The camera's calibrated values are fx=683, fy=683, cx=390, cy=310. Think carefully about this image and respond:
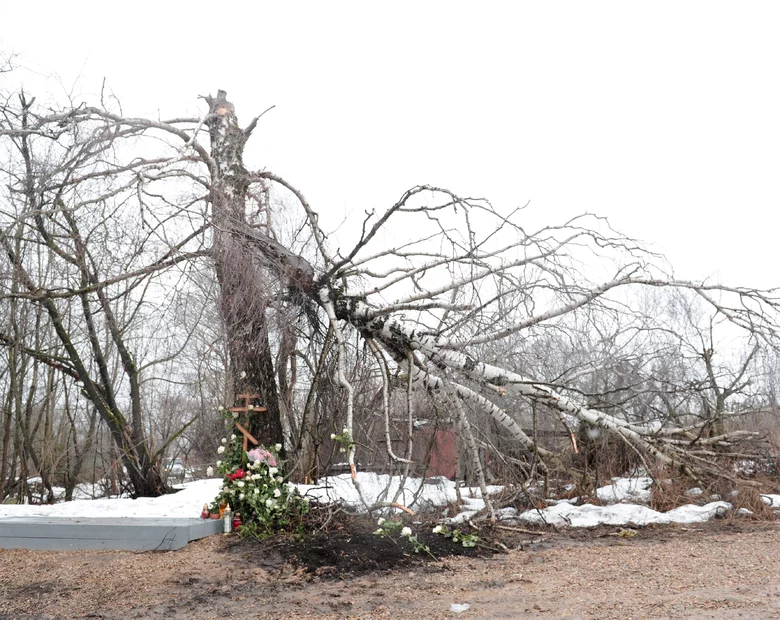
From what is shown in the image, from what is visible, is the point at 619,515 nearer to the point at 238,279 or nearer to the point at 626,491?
the point at 626,491

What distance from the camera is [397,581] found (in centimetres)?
485

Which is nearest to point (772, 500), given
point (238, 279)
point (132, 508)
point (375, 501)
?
point (375, 501)

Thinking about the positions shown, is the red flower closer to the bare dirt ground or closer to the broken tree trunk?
the bare dirt ground

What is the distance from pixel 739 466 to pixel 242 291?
6749 mm

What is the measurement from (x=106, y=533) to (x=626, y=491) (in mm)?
6336

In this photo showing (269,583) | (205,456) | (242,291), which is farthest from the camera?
(205,456)

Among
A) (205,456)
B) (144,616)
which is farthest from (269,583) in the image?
(205,456)

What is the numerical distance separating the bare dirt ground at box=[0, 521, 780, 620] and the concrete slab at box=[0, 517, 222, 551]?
0.17 m

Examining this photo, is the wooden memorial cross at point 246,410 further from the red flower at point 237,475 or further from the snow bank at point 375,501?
the snow bank at point 375,501

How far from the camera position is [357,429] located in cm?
A: 806

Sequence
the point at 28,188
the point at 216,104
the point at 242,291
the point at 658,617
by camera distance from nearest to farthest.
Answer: the point at 658,617 < the point at 28,188 < the point at 242,291 < the point at 216,104

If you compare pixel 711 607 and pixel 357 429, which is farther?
pixel 357 429

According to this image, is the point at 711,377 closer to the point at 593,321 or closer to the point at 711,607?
the point at 593,321

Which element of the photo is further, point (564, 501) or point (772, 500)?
point (564, 501)
